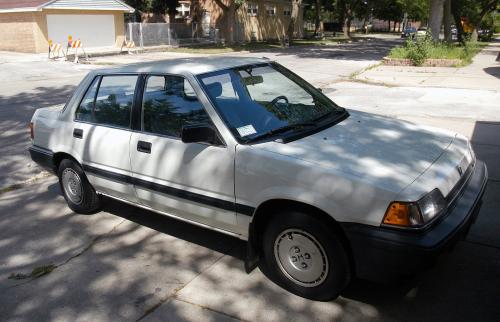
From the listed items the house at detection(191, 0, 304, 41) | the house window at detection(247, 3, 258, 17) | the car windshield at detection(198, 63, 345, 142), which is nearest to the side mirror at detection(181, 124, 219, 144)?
the car windshield at detection(198, 63, 345, 142)

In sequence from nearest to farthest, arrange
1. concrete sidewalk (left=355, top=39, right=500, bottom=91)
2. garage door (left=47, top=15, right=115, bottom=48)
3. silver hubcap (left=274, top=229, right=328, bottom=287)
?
silver hubcap (left=274, top=229, right=328, bottom=287), concrete sidewalk (left=355, top=39, right=500, bottom=91), garage door (left=47, top=15, right=115, bottom=48)

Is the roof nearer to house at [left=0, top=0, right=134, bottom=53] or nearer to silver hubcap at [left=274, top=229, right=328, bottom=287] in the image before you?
house at [left=0, top=0, right=134, bottom=53]

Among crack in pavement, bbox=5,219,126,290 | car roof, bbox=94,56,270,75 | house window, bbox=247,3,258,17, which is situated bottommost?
crack in pavement, bbox=5,219,126,290

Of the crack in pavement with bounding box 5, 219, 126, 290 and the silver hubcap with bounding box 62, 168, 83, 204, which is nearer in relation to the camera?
the crack in pavement with bounding box 5, 219, 126, 290

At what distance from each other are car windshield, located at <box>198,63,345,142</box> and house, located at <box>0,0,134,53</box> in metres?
28.2

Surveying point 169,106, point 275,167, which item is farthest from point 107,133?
point 275,167

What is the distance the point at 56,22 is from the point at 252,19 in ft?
58.7

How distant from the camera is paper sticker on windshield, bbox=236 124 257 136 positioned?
3620 millimetres

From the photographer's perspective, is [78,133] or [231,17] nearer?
[78,133]

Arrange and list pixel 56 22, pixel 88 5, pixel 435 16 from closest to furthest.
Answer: pixel 435 16 → pixel 56 22 → pixel 88 5

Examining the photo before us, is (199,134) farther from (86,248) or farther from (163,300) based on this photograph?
(86,248)

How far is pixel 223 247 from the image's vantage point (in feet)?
14.1

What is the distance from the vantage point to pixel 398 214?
290 centimetres

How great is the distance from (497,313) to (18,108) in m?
11.3
